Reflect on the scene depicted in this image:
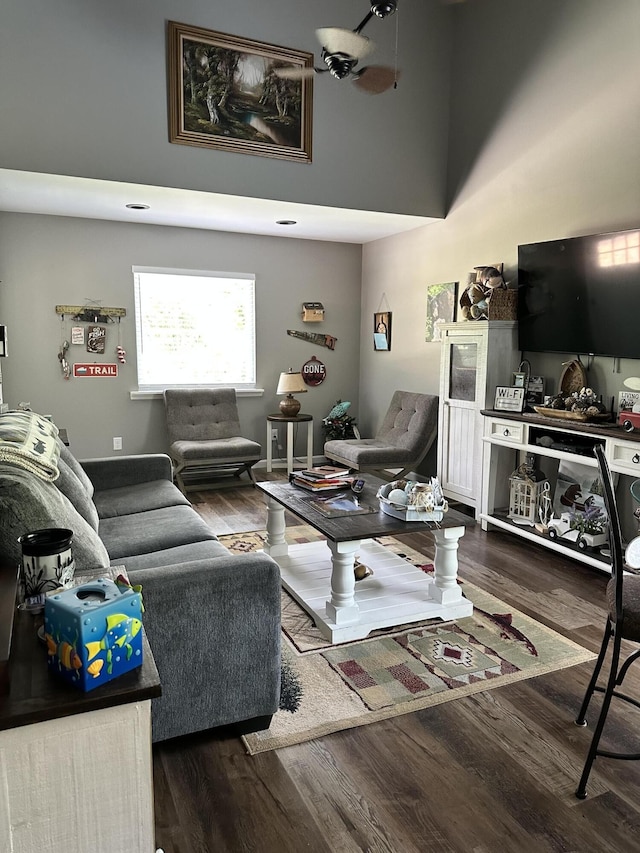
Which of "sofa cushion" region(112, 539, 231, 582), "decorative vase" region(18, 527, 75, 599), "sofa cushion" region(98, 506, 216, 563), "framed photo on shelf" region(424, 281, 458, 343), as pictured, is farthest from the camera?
"framed photo on shelf" region(424, 281, 458, 343)

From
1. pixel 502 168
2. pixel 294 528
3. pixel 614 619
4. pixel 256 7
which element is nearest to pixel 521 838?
pixel 614 619

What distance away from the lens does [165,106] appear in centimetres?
418

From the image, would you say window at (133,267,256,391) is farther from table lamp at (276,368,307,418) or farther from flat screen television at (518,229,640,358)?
flat screen television at (518,229,640,358)

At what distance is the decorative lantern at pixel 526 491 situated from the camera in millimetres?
4043

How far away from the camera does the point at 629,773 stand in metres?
1.95

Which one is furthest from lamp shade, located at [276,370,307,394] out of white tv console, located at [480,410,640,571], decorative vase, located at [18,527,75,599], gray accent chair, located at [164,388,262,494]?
decorative vase, located at [18,527,75,599]

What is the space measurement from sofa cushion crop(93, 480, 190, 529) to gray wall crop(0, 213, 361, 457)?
7.54ft

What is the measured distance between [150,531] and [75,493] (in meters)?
0.41

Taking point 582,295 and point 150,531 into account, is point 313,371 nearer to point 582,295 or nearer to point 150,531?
point 582,295

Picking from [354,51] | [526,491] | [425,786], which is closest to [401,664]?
[425,786]

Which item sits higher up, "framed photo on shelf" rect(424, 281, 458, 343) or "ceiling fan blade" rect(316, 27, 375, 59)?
"ceiling fan blade" rect(316, 27, 375, 59)

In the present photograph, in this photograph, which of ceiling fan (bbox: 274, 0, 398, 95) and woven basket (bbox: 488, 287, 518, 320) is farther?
woven basket (bbox: 488, 287, 518, 320)

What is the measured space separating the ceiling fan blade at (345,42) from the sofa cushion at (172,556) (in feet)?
6.82

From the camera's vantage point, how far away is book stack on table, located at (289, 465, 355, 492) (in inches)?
136
